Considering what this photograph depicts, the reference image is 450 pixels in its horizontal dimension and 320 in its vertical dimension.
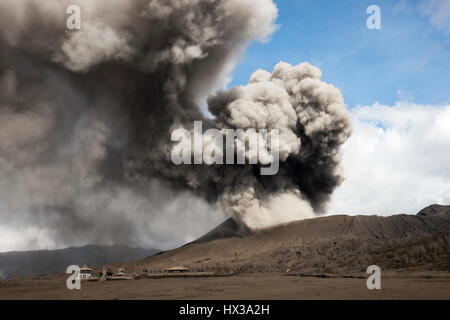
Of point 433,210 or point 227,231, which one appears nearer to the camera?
point 227,231

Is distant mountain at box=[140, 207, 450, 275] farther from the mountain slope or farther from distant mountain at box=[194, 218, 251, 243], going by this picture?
distant mountain at box=[194, 218, 251, 243]

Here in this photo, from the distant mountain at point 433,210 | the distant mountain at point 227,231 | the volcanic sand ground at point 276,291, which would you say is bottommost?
the volcanic sand ground at point 276,291

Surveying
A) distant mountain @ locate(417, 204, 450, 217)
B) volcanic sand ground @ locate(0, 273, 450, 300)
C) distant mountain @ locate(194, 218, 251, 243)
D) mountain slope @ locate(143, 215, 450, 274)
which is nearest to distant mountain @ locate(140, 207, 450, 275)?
mountain slope @ locate(143, 215, 450, 274)

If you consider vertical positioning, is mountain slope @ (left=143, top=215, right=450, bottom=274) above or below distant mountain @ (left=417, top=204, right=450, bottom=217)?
below

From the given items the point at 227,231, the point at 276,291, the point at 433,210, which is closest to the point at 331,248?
the point at 227,231

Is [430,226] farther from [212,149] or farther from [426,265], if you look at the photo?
[212,149]

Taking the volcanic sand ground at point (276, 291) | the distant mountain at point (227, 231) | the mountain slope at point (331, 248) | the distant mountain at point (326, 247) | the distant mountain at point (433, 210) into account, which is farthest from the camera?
the distant mountain at point (433, 210)

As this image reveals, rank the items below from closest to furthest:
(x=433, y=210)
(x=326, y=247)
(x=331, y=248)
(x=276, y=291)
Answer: (x=276, y=291)
(x=331, y=248)
(x=326, y=247)
(x=433, y=210)

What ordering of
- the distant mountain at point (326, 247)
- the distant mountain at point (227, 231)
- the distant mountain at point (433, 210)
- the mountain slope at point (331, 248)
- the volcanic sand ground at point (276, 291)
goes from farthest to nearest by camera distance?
1. the distant mountain at point (433, 210)
2. the distant mountain at point (227, 231)
3. the mountain slope at point (331, 248)
4. the distant mountain at point (326, 247)
5. the volcanic sand ground at point (276, 291)

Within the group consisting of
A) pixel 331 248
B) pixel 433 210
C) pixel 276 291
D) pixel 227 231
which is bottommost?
pixel 331 248

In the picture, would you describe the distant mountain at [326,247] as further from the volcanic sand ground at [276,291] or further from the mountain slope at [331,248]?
the volcanic sand ground at [276,291]

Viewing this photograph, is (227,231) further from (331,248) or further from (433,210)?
(433,210)

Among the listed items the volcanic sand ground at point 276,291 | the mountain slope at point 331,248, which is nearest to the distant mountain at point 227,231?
the mountain slope at point 331,248
